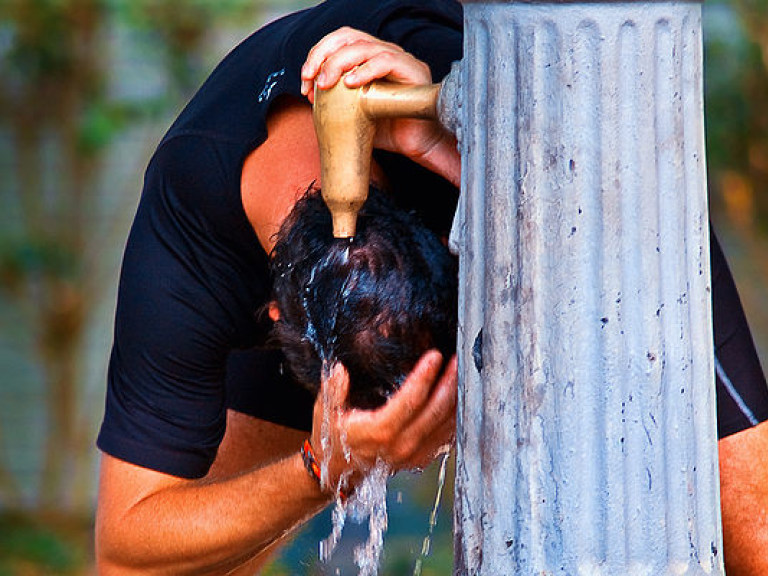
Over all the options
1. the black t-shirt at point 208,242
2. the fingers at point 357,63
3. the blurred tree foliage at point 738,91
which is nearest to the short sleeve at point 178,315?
the black t-shirt at point 208,242

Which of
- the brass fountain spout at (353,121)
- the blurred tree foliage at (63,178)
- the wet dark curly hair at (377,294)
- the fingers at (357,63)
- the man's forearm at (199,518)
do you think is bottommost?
the man's forearm at (199,518)

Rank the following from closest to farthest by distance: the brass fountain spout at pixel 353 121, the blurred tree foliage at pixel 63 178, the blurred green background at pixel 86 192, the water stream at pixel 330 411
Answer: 1. the brass fountain spout at pixel 353 121
2. the water stream at pixel 330 411
3. the blurred green background at pixel 86 192
4. the blurred tree foliage at pixel 63 178

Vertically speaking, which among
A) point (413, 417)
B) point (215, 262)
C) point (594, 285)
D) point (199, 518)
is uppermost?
point (215, 262)

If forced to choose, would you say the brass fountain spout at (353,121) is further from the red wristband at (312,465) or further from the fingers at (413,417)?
the red wristband at (312,465)

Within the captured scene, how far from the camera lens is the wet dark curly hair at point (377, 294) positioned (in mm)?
2078

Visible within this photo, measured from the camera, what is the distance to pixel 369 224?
2.10m

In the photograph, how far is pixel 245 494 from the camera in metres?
2.42

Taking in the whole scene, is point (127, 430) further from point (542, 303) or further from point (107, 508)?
point (542, 303)

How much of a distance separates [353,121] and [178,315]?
2.47 feet

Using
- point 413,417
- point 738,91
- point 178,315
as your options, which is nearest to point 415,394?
point 413,417

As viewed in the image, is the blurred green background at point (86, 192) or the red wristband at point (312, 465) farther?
the blurred green background at point (86, 192)

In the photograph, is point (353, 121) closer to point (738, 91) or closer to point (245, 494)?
point (245, 494)

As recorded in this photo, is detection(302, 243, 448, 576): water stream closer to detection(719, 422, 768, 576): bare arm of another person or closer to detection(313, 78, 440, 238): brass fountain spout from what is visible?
detection(313, 78, 440, 238): brass fountain spout

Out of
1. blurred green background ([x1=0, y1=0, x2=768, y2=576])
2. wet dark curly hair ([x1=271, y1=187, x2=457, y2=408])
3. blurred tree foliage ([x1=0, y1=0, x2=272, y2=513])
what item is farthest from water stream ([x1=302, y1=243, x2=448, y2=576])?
blurred tree foliage ([x1=0, y1=0, x2=272, y2=513])
